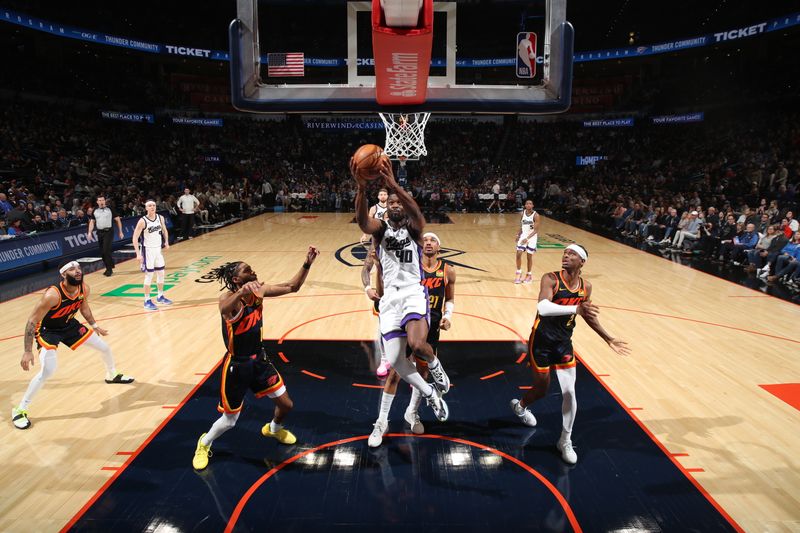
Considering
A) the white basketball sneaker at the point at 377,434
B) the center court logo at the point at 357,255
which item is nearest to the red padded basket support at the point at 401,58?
the white basketball sneaker at the point at 377,434

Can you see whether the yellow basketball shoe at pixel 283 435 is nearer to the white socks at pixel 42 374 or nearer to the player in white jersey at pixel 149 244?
the white socks at pixel 42 374

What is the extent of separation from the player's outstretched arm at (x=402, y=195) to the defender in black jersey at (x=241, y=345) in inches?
29.7

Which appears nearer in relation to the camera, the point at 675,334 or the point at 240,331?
the point at 240,331

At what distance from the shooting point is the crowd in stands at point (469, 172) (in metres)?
15.1

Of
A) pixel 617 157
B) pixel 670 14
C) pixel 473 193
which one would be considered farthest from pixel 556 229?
pixel 670 14

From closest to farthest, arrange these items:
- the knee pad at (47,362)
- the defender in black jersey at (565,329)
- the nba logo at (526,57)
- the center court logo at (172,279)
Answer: the defender in black jersey at (565,329) → the knee pad at (47,362) → the nba logo at (526,57) → the center court logo at (172,279)

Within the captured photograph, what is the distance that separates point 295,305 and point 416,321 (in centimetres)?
573

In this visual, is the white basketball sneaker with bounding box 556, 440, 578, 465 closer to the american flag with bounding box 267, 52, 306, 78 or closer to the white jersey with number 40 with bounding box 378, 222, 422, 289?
the white jersey with number 40 with bounding box 378, 222, 422, 289

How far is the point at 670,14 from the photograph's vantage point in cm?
2752

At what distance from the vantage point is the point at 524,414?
5.15 meters

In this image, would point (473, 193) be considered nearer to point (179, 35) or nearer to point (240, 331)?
point (179, 35)

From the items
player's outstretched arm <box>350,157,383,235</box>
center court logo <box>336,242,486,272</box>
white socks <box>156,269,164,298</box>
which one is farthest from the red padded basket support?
center court logo <box>336,242,486,272</box>

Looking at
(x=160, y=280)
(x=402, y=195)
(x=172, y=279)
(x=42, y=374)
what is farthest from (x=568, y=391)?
(x=172, y=279)

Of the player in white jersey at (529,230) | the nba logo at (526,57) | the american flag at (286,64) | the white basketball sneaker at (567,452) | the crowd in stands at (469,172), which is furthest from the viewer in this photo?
the crowd in stands at (469,172)
